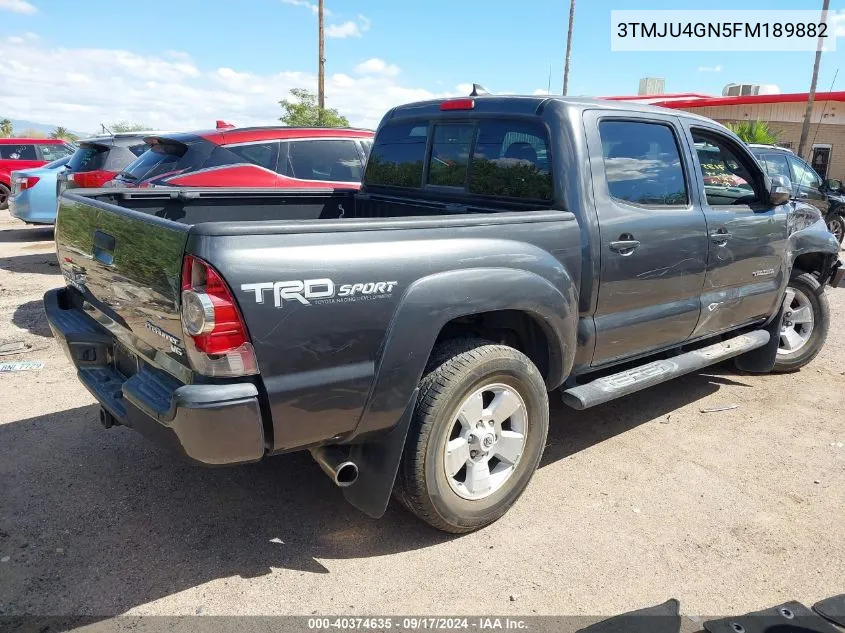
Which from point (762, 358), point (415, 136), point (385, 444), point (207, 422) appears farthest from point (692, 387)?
point (207, 422)

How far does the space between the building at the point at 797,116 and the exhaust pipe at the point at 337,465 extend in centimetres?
2121

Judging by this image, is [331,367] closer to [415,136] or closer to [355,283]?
[355,283]

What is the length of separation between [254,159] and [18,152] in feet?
40.8

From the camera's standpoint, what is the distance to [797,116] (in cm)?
2392

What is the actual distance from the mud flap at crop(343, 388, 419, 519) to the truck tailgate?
0.86 metres

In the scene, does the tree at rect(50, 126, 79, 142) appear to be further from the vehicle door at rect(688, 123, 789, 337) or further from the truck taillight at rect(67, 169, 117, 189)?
the vehicle door at rect(688, 123, 789, 337)

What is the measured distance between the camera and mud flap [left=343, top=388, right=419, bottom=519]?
2.79 m

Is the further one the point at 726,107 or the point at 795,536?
the point at 726,107

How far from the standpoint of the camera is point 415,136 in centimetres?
428

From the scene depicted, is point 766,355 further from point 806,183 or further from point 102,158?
point 102,158

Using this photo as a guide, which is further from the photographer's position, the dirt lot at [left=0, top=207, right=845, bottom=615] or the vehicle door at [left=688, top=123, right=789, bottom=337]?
the vehicle door at [left=688, top=123, right=789, bottom=337]

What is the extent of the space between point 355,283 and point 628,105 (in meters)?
2.24

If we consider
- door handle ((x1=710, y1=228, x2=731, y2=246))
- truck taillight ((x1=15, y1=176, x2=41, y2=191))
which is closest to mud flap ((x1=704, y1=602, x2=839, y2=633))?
door handle ((x1=710, y1=228, x2=731, y2=246))

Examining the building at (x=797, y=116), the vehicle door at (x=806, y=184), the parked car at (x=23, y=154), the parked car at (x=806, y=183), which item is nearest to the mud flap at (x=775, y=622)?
the parked car at (x=806, y=183)
